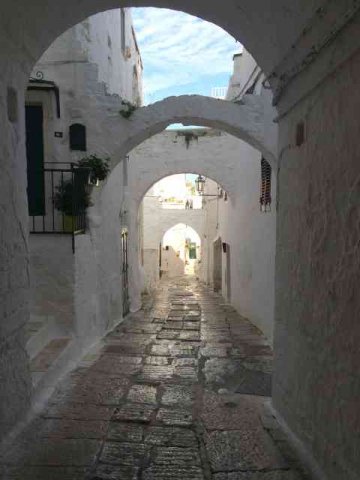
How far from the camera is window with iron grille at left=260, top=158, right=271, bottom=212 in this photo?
278 inches

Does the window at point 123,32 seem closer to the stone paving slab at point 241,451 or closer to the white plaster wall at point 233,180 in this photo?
the white plaster wall at point 233,180

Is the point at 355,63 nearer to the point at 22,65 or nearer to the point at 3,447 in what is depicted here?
the point at 22,65

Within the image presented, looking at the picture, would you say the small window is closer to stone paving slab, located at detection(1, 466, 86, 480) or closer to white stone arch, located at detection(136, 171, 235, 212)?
stone paving slab, located at detection(1, 466, 86, 480)

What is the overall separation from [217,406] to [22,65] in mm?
3240

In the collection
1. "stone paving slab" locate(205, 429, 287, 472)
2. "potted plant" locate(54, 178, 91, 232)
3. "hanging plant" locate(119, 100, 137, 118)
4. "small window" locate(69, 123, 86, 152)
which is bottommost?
"stone paving slab" locate(205, 429, 287, 472)

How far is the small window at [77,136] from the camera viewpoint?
663cm

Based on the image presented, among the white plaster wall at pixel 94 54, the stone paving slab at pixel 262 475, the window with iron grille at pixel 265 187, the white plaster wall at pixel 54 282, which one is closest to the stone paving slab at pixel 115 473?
the stone paving slab at pixel 262 475

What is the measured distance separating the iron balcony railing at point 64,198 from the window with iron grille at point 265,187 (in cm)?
293

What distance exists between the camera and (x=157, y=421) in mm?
3438

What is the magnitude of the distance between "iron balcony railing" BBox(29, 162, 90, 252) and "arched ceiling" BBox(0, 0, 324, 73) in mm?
2543

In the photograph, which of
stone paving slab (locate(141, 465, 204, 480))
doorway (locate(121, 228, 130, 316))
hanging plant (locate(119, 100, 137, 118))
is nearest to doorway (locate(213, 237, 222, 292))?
doorway (locate(121, 228, 130, 316))

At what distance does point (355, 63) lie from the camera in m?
2.06

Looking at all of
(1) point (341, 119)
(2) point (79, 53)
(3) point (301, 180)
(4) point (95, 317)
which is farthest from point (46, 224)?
(1) point (341, 119)

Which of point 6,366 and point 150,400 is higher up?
point 6,366
